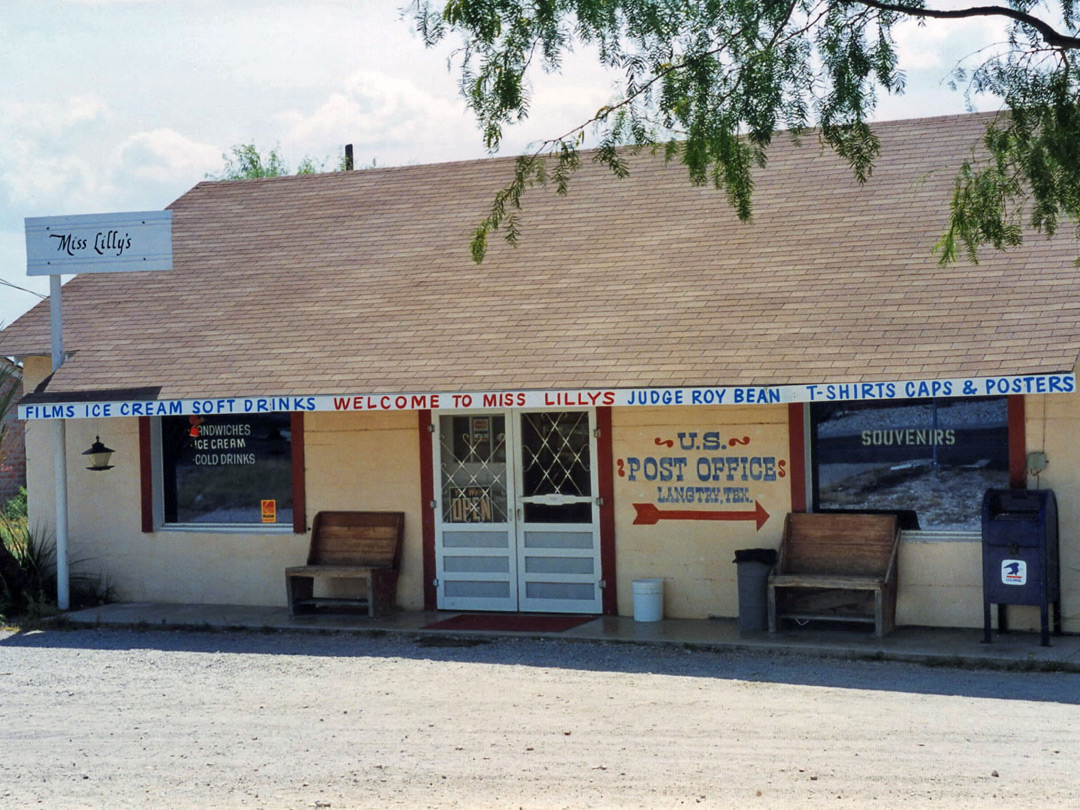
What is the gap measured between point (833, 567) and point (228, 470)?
6.34 meters

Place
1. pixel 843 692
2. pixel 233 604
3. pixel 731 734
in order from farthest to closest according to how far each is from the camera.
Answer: pixel 233 604, pixel 843 692, pixel 731 734

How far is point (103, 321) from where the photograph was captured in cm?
1493

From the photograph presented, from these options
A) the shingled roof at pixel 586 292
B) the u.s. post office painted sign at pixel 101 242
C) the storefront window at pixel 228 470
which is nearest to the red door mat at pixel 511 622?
the shingled roof at pixel 586 292

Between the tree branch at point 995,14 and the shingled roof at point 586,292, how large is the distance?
349 cm

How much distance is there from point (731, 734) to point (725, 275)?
5735mm

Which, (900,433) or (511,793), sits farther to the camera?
(900,433)

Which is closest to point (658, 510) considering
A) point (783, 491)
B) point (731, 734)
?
point (783, 491)

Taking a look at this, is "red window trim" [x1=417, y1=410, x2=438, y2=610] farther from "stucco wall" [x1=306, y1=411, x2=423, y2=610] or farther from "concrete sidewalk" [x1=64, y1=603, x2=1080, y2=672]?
"concrete sidewalk" [x1=64, y1=603, x2=1080, y2=672]

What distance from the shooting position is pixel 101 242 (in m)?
13.9

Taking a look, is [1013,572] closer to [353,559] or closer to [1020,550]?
[1020,550]

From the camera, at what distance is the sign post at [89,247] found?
13.8 m

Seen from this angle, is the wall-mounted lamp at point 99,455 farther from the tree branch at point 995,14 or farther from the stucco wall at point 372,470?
the tree branch at point 995,14

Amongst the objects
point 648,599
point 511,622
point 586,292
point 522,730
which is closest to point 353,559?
point 511,622

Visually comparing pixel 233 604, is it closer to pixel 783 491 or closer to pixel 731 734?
pixel 783 491
